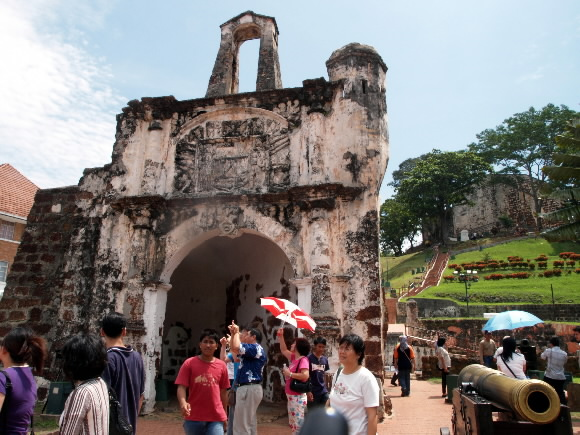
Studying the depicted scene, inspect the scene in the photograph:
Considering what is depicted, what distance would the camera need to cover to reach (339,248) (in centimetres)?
770

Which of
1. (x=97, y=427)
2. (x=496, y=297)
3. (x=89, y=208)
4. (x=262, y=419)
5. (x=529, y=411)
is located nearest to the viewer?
(x=97, y=427)

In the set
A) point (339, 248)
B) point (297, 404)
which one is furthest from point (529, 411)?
point (339, 248)

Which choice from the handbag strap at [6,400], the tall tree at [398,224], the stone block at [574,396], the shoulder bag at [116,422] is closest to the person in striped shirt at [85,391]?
the shoulder bag at [116,422]

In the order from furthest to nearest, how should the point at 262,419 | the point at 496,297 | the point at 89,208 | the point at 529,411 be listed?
the point at 496,297, the point at 89,208, the point at 262,419, the point at 529,411

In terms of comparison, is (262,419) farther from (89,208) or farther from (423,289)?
(423,289)

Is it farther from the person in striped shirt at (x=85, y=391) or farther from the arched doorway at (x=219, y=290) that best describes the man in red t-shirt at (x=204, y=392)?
the arched doorway at (x=219, y=290)

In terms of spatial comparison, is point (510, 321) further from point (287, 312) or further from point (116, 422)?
point (116, 422)

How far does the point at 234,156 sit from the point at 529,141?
43743 millimetres

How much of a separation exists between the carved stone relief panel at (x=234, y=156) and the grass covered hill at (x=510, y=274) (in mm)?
21470

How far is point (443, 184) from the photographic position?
4428 centimetres

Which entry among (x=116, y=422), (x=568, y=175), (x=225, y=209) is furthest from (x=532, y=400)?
(x=568, y=175)

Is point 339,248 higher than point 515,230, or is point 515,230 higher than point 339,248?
point 515,230

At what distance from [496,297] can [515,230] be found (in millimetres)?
21605

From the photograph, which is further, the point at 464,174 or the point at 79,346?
the point at 464,174
